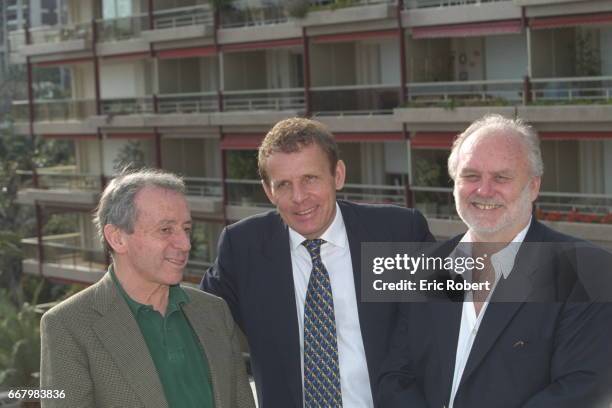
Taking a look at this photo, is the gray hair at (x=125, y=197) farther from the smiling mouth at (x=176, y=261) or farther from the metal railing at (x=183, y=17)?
the metal railing at (x=183, y=17)

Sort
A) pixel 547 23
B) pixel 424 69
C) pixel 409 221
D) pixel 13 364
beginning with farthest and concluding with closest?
pixel 424 69
pixel 547 23
pixel 13 364
pixel 409 221

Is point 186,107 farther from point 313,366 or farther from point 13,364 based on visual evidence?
point 313,366

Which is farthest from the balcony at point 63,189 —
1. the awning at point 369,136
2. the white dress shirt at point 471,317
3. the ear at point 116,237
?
the white dress shirt at point 471,317

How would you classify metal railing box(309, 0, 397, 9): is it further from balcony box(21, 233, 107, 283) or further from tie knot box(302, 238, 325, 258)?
tie knot box(302, 238, 325, 258)

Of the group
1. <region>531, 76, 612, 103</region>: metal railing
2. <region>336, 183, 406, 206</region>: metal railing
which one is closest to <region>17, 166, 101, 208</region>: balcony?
<region>336, 183, 406, 206</region>: metal railing

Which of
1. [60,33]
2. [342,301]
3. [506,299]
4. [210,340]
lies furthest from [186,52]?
[506,299]

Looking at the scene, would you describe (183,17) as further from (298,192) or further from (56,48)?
(298,192)

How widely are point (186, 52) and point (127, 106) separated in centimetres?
334

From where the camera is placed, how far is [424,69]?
27.6m

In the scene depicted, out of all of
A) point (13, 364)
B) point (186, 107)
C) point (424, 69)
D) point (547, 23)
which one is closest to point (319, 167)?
point (13, 364)

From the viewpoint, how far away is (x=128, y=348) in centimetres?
451

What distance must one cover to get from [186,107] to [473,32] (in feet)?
38.9

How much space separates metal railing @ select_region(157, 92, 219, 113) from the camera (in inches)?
1297

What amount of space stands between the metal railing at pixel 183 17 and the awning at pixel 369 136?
6.67 metres
